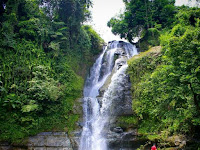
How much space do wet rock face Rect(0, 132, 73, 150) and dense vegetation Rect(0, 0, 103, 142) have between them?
0.50 m

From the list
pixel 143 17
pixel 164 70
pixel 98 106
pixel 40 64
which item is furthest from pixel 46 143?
pixel 143 17

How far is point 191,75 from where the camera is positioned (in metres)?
6.11

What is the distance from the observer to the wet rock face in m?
10.2

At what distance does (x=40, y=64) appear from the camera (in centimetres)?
→ 1392

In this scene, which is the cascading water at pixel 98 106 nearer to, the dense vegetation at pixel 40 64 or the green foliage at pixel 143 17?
the dense vegetation at pixel 40 64

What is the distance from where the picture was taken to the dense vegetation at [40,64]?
436 inches

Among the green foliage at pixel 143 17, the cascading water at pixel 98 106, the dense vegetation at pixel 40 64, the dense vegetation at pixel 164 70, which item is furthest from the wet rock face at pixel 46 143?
the green foliage at pixel 143 17

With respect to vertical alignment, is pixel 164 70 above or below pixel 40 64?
below

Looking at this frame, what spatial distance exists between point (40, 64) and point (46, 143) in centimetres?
638

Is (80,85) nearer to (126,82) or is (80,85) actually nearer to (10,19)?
(126,82)

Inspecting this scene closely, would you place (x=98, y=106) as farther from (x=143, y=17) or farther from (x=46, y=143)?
(x=143, y=17)

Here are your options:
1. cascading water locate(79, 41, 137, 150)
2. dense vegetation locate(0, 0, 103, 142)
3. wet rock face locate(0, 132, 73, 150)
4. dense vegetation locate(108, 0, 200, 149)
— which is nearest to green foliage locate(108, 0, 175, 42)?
dense vegetation locate(108, 0, 200, 149)

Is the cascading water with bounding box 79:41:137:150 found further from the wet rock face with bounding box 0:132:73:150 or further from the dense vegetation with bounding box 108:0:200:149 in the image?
the dense vegetation with bounding box 108:0:200:149

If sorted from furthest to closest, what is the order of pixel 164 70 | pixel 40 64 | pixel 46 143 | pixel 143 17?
pixel 143 17, pixel 40 64, pixel 46 143, pixel 164 70
